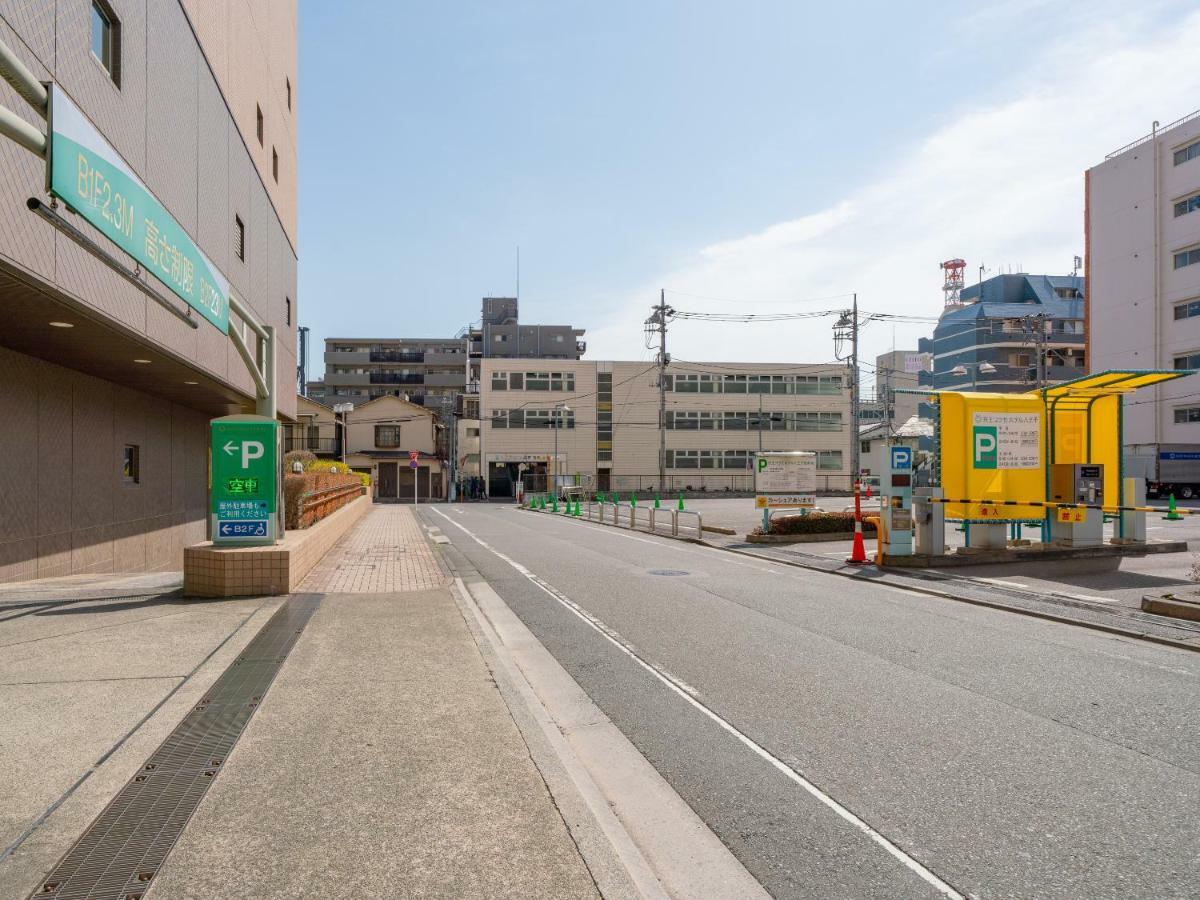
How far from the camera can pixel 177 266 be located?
346 inches

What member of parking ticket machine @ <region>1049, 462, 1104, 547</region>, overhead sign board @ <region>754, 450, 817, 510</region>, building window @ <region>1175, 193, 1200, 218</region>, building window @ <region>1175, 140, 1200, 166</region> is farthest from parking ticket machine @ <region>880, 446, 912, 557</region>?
building window @ <region>1175, 140, 1200, 166</region>

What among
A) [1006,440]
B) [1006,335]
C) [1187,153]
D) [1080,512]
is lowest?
[1080,512]

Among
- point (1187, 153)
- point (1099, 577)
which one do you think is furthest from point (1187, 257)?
point (1099, 577)

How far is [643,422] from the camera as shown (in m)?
71.6

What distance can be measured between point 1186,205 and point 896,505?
5484 cm

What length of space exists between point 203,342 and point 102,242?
5.21m

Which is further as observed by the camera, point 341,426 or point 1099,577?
point 341,426

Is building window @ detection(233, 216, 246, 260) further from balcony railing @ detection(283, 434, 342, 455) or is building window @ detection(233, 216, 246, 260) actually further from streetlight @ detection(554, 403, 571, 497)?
streetlight @ detection(554, 403, 571, 497)

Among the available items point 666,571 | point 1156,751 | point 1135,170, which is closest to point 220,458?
point 666,571

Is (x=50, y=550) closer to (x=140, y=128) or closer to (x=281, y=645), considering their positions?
(x=140, y=128)

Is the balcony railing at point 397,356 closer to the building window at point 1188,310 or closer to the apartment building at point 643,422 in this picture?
the apartment building at point 643,422

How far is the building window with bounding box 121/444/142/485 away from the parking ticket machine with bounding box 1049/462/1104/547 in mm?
19471

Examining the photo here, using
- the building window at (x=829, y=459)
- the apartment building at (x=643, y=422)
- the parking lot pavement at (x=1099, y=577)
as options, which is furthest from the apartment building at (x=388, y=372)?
the parking lot pavement at (x=1099, y=577)

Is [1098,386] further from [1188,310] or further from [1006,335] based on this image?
[1006,335]
